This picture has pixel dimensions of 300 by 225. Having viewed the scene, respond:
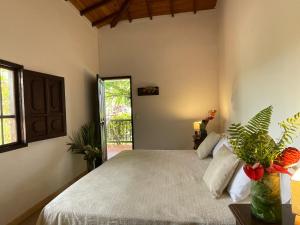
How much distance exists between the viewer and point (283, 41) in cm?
166

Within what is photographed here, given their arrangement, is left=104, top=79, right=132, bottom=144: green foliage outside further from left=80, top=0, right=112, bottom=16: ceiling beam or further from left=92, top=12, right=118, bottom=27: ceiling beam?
left=80, top=0, right=112, bottom=16: ceiling beam

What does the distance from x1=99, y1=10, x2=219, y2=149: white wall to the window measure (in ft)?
8.93

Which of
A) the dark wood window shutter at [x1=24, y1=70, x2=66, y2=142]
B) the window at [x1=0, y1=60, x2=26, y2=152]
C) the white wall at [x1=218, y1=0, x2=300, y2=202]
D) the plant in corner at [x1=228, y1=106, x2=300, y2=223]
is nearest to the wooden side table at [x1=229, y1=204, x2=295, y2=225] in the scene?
the plant in corner at [x1=228, y1=106, x2=300, y2=223]

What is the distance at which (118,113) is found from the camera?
605cm

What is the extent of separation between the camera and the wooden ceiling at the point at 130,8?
14.0 feet

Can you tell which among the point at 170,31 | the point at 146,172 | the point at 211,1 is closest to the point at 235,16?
the point at 211,1

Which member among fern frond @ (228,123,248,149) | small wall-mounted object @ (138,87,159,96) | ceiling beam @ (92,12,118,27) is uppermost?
ceiling beam @ (92,12,118,27)

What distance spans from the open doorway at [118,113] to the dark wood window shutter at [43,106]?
192 centimetres

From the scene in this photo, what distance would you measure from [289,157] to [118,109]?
207 inches

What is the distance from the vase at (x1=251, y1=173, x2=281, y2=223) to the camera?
3.40ft

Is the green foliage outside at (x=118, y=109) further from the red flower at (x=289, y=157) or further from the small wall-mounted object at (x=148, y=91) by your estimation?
the red flower at (x=289, y=157)

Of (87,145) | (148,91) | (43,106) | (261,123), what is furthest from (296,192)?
(148,91)

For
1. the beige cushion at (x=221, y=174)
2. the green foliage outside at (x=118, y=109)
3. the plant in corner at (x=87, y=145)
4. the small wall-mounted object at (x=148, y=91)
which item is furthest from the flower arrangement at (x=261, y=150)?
the green foliage outside at (x=118, y=109)

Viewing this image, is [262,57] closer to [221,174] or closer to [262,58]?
[262,58]
